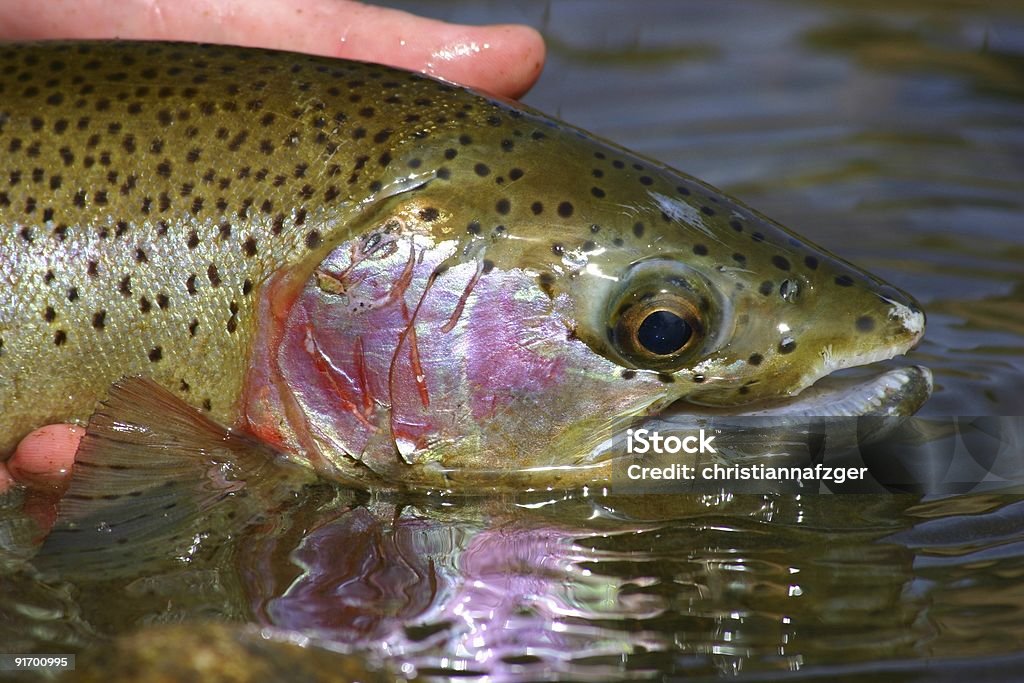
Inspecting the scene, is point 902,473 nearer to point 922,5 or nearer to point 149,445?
point 149,445

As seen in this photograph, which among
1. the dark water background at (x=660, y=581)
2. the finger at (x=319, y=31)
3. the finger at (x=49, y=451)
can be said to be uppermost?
the finger at (x=319, y=31)

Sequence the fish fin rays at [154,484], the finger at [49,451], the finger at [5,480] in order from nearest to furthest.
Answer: the fish fin rays at [154,484] < the finger at [49,451] < the finger at [5,480]

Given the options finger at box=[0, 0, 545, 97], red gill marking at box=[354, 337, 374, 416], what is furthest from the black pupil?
finger at box=[0, 0, 545, 97]

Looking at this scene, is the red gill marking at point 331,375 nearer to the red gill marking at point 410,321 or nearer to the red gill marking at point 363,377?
the red gill marking at point 363,377

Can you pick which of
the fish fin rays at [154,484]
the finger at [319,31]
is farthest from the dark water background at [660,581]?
the finger at [319,31]

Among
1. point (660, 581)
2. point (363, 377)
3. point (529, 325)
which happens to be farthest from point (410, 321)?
point (660, 581)

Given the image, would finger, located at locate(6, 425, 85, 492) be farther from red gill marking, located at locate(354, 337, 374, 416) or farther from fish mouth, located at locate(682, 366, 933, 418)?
fish mouth, located at locate(682, 366, 933, 418)
